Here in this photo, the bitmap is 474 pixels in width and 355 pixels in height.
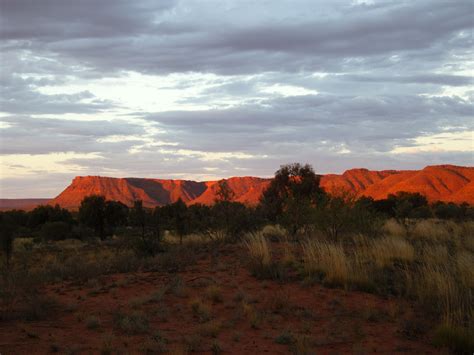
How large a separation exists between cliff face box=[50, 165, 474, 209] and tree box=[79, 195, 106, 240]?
22239 mm

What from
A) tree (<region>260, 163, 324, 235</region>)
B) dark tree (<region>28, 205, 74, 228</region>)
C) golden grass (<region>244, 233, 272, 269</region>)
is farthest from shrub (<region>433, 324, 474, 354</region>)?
dark tree (<region>28, 205, 74, 228</region>)

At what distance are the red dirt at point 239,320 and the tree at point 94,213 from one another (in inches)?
1071

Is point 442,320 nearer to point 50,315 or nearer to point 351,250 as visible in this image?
point 351,250

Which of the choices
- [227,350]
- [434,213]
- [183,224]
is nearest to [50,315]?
[227,350]

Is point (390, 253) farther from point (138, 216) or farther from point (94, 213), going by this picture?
point (94, 213)

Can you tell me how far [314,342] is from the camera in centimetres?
773

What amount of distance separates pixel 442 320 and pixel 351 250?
633cm

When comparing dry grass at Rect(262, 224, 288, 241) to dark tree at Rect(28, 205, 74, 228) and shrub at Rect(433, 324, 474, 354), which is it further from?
dark tree at Rect(28, 205, 74, 228)

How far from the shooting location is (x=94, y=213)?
129 feet

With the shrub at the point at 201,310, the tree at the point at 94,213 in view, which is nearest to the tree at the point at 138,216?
the shrub at the point at 201,310

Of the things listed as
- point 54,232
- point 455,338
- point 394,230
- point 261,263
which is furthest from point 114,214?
point 455,338

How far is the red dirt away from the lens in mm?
7637

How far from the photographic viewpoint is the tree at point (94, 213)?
39062 mm

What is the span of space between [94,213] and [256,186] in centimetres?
8953
